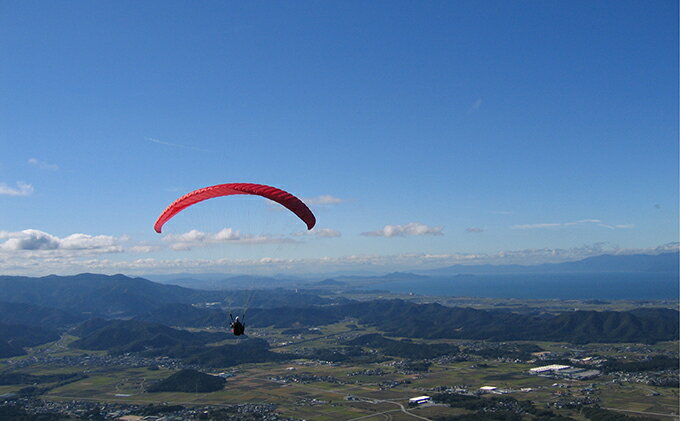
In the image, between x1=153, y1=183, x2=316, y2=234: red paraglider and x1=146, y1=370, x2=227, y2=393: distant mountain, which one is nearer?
x1=153, y1=183, x2=316, y2=234: red paraglider

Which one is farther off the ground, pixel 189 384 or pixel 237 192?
pixel 237 192

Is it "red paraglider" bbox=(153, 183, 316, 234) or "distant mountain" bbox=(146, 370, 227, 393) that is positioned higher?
"red paraglider" bbox=(153, 183, 316, 234)

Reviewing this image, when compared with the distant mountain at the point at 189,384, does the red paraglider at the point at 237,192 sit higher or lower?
higher

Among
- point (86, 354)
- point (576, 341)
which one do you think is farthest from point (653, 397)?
point (86, 354)

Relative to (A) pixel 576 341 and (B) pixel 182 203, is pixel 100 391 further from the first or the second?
(A) pixel 576 341

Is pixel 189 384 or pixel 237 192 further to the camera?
pixel 189 384
